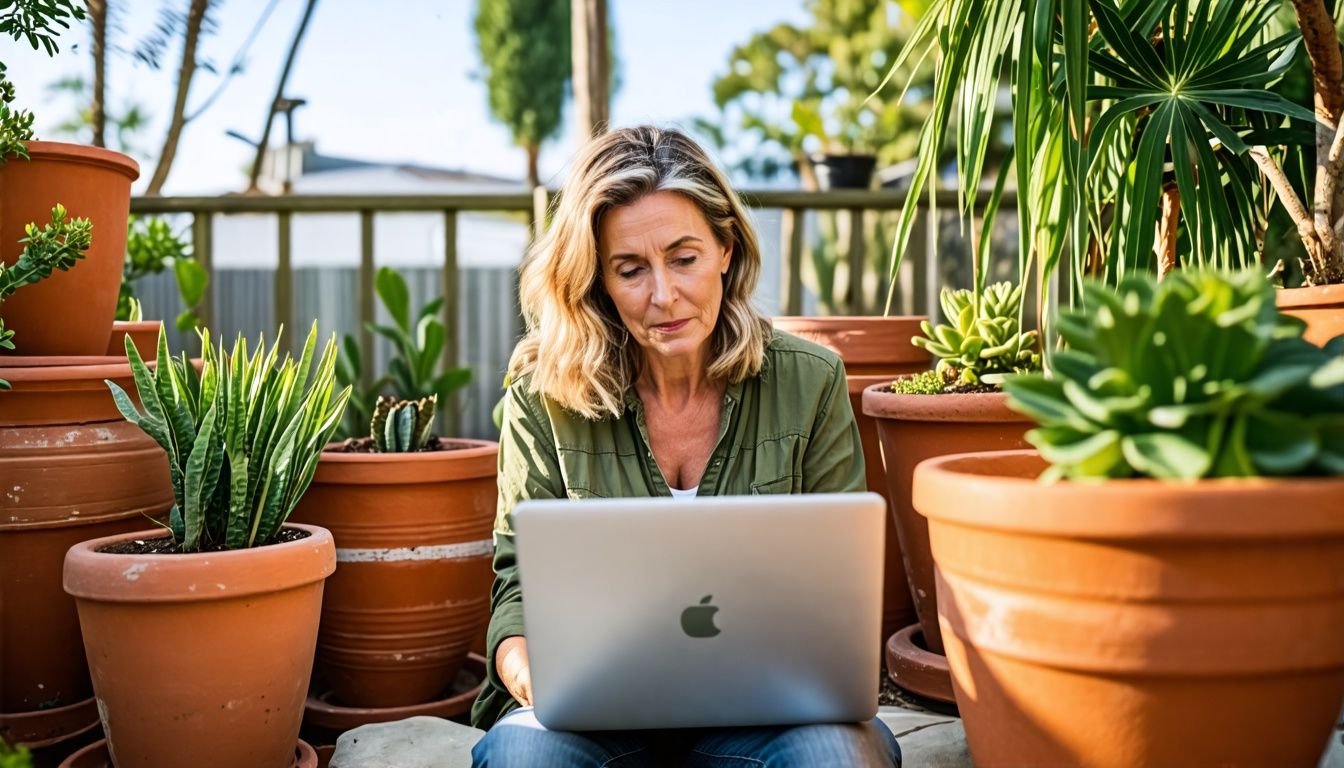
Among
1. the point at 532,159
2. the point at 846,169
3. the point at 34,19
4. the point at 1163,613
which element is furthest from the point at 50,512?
the point at 532,159

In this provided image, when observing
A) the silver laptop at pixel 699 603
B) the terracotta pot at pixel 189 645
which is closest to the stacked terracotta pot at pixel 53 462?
the terracotta pot at pixel 189 645

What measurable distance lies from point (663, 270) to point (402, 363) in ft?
4.46

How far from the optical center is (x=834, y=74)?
41.4ft

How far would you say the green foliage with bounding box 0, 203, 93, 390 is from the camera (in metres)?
1.80

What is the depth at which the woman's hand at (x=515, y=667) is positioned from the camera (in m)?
1.55

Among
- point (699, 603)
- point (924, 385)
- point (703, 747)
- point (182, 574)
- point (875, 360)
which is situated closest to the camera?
point (699, 603)

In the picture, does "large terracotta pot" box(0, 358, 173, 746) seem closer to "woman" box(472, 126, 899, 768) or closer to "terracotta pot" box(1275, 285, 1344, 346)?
"woman" box(472, 126, 899, 768)

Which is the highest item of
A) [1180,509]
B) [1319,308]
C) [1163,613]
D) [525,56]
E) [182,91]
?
[525,56]

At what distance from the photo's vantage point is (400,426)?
7.60ft

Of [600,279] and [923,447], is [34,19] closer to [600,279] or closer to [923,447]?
[600,279]

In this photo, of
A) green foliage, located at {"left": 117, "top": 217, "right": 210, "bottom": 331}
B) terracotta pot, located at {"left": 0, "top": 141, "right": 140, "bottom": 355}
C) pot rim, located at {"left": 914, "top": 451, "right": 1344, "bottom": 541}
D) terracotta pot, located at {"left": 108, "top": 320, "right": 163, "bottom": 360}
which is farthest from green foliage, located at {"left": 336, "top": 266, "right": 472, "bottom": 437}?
pot rim, located at {"left": 914, "top": 451, "right": 1344, "bottom": 541}

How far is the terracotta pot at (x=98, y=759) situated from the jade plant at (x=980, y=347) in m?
1.23

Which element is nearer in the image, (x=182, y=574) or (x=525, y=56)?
(x=182, y=574)

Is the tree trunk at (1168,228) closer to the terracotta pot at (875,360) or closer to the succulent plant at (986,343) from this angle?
the succulent plant at (986,343)
